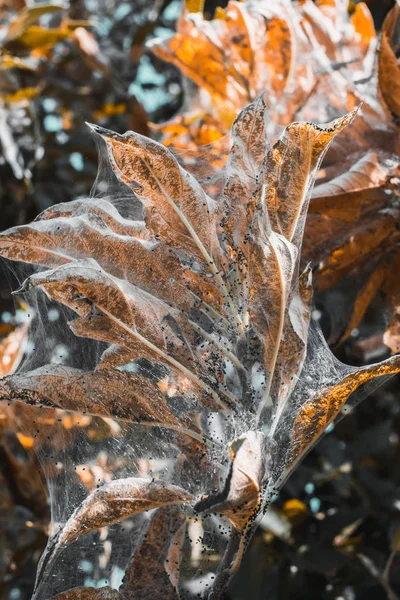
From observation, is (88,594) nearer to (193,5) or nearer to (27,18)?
(193,5)

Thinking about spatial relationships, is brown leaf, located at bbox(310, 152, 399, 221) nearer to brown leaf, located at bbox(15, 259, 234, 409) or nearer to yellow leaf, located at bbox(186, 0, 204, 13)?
brown leaf, located at bbox(15, 259, 234, 409)

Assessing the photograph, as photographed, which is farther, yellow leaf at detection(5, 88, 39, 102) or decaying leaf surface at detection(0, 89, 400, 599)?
yellow leaf at detection(5, 88, 39, 102)

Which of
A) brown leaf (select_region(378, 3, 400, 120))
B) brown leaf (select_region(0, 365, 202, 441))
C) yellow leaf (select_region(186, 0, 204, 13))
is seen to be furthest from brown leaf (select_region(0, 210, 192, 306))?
yellow leaf (select_region(186, 0, 204, 13))

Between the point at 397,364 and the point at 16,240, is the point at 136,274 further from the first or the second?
the point at 397,364

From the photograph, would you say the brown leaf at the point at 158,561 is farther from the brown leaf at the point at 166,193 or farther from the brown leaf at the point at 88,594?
the brown leaf at the point at 166,193

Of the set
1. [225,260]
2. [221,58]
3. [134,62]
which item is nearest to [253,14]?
[221,58]

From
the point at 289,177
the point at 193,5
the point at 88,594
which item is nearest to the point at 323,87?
the point at 193,5

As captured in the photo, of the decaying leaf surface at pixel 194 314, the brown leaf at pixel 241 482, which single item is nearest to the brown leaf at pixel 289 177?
the decaying leaf surface at pixel 194 314
